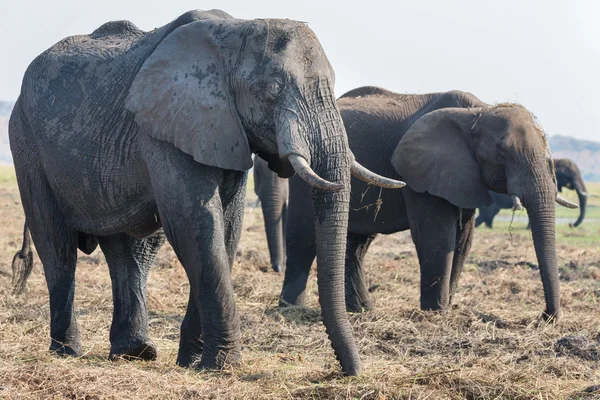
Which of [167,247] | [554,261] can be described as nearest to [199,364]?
[554,261]

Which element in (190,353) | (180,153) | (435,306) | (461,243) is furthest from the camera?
(461,243)

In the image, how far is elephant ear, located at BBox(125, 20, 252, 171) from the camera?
6434mm

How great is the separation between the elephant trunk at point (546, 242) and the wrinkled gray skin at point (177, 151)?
3549mm

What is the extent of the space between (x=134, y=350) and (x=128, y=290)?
537mm

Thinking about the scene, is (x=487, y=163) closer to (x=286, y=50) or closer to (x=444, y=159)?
(x=444, y=159)

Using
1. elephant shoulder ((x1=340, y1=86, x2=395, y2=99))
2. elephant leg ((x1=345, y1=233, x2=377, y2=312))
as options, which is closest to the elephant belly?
elephant leg ((x1=345, y1=233, x2=377, y2=312))

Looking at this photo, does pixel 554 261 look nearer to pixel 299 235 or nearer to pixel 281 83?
pixel 299 235

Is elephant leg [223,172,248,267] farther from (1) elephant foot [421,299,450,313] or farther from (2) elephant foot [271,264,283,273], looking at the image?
(2) elephant foot [271,264,283,273]

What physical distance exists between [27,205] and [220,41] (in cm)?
223

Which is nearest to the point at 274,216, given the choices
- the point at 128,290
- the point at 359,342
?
the point at 359,342

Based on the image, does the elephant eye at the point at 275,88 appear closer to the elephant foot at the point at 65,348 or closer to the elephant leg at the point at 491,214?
the elephant foot at the point at 65,348

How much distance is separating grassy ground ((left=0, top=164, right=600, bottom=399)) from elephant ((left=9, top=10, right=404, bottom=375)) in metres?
0.36

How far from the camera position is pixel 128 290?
7.88 metres

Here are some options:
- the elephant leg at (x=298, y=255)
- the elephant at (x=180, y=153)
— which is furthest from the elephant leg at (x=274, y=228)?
the elephant at (x=180, y=153)
